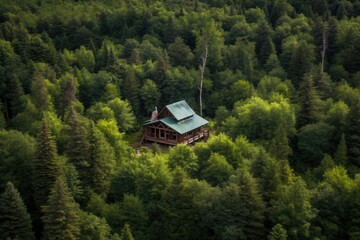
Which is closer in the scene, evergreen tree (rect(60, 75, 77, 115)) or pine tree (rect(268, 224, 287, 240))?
pine tree (rect(268, 224, 287, 240))

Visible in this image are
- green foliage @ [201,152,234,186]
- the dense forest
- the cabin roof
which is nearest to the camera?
the dense forest

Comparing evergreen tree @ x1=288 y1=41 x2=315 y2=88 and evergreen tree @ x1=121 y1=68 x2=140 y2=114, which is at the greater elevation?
evergreen tree @ x1=288 y1=41 x2=315 y2=88

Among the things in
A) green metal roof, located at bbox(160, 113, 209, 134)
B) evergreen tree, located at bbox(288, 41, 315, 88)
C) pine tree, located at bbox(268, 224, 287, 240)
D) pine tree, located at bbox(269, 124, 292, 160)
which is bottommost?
pine tree, located at bbox(268, 224, 287, 240)

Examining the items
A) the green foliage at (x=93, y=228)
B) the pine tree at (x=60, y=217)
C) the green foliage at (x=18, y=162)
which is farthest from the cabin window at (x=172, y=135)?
the pine tree at (x=60, y=217)

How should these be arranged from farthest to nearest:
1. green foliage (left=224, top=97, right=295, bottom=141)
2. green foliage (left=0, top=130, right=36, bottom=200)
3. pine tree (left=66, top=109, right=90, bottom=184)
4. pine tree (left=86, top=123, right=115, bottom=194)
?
1. green foliage (left=224, top=97, right=295, bottom=141)
2. pine tree (left=86, top=123, right=115, bottom=194)
3. pine tree (left=66, top=109, right=90, bottom=184)
4. green foliage (left=0, top=130, right=36, bottom=200)

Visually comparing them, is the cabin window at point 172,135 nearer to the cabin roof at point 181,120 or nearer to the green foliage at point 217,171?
the cabin roof at point 181,120

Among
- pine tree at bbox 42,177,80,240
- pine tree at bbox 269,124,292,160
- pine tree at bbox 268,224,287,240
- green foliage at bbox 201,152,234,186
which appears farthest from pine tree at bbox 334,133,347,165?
pine tree at bbox 42,177,80,240

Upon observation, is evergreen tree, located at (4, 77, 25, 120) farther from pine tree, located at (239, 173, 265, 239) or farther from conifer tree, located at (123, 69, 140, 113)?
pine tree, located at (239, 173, 265, 239)
